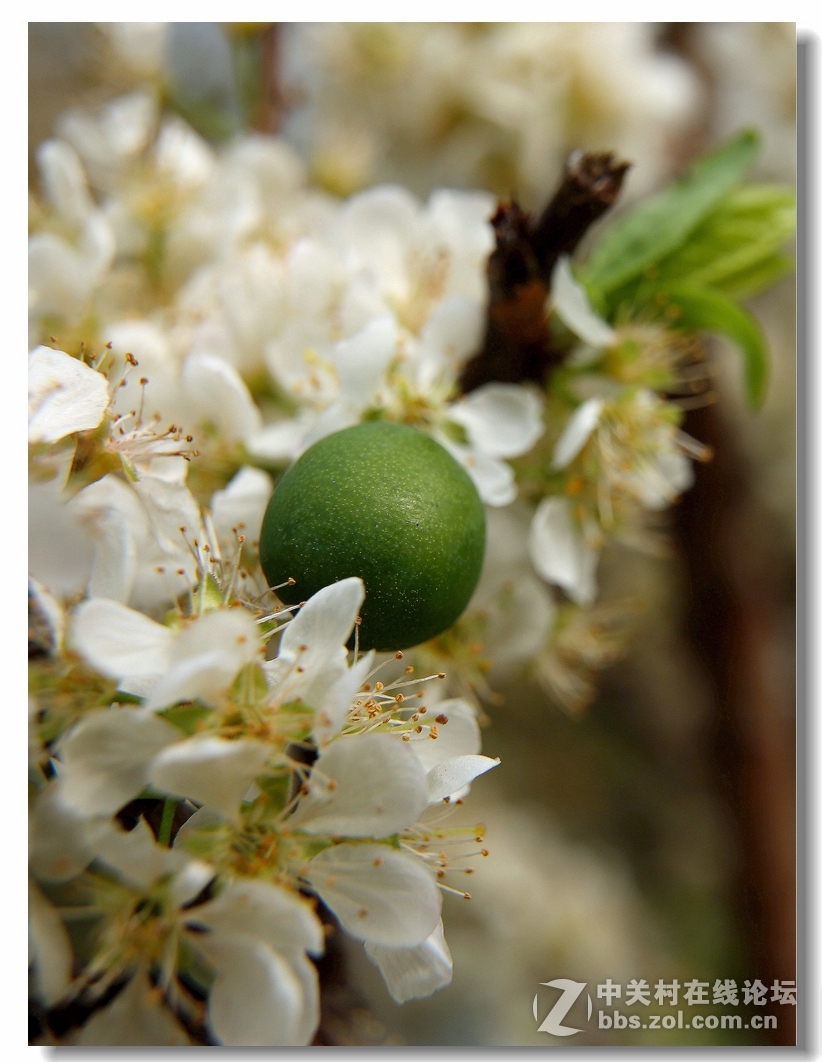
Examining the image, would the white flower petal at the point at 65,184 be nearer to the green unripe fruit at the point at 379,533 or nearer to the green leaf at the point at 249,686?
the green unripe fruit at the point at 379,533

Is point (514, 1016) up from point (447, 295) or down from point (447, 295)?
down

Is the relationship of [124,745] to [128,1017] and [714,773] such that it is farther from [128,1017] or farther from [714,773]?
[714,773]

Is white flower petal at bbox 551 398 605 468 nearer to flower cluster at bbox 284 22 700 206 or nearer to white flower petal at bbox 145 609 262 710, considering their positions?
white flower petal at bbox 145 609 262 710

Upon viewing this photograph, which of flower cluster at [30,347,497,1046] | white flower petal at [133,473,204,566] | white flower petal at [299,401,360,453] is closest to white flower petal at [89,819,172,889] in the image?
flower cluster at [30,347,497,1046]

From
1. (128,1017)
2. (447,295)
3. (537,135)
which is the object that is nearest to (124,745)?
(128,1017)

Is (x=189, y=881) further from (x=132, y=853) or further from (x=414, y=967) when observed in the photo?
(x=414, y=967)

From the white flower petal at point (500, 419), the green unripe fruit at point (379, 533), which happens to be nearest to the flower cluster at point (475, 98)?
the white flower petal at point (500, 419)

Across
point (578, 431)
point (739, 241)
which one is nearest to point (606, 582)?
point (739, 241)
